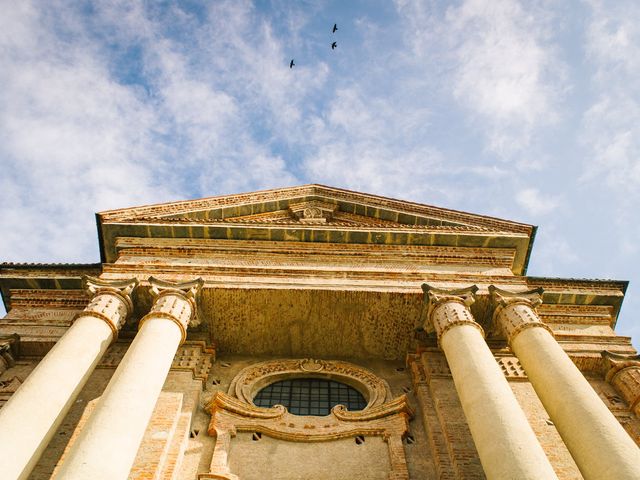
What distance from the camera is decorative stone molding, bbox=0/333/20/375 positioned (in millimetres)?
11375

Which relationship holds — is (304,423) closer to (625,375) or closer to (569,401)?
(569,401)

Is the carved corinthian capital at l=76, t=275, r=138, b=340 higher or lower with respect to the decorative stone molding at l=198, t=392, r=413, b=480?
higher

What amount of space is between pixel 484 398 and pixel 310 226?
22.4ft

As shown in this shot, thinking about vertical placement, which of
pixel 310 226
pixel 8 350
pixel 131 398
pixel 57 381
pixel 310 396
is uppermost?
pixel 310 226

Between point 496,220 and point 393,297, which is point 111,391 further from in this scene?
point 496,220

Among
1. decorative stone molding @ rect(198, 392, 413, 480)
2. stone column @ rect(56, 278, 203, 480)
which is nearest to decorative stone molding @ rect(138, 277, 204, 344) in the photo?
stone column @ rect(56, 278, 203, 480)

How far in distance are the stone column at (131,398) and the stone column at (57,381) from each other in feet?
1.98

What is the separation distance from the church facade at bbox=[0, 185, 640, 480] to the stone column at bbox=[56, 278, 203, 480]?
31 mm

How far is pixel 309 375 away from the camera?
1248cm

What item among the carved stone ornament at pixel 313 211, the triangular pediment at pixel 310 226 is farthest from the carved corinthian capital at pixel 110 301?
the carved stone ornament at pixel 313 211

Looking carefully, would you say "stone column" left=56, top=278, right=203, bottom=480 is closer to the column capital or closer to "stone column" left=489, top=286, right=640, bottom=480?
"stone column" left=489, top=286, right=640, bottom=480

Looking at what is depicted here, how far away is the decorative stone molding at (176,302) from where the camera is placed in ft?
33.6

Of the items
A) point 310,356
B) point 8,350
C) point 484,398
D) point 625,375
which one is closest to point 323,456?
point 310,356

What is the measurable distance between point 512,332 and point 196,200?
939cm
